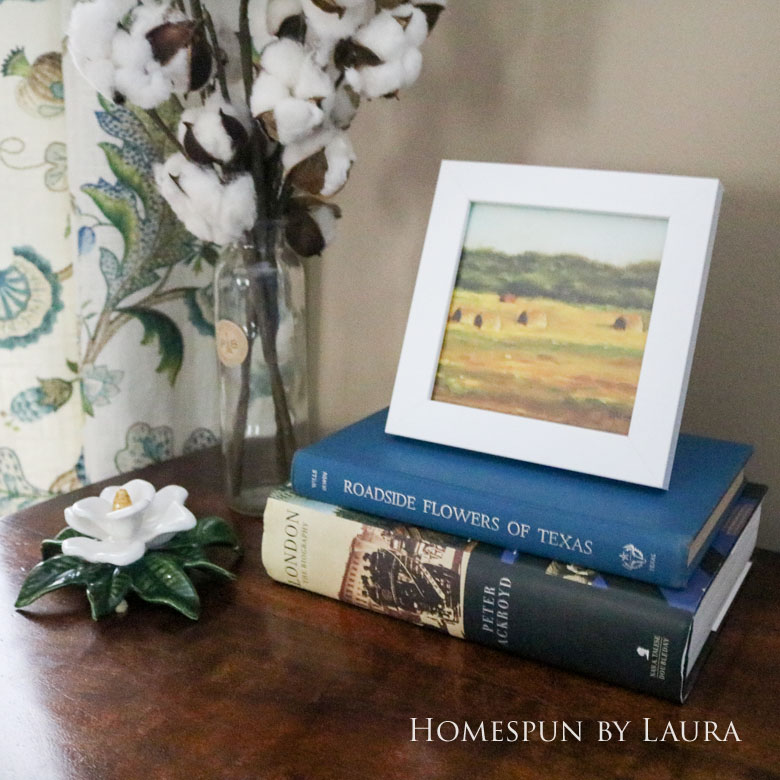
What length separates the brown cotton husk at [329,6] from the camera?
60cm

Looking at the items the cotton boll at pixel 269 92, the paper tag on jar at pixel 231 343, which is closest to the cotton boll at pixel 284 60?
the cotton boll at pixel 269 92

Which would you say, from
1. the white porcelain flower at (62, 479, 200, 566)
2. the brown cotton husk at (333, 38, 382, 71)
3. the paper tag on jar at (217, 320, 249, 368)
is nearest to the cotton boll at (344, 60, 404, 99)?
the brown cotton husk at (333, 38, 382, 71)

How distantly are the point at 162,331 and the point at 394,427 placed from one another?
0.35 m

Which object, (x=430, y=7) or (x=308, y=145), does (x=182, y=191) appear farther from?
(x=430, y=7)

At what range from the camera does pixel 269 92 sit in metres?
0.62

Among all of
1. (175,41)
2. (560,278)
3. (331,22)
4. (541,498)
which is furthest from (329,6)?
(541,498)

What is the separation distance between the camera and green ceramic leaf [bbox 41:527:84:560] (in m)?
0.66

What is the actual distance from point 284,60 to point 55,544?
399 mm

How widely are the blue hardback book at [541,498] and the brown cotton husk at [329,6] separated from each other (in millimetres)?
310

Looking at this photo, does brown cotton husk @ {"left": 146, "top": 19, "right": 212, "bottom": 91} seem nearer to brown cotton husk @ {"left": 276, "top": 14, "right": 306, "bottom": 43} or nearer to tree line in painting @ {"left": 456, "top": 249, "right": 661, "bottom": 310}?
brown cotton husk @ {"left": 276, "top": 14, "right": 306, "bottom": 43}

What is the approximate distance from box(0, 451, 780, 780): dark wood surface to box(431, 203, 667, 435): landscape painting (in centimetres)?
18

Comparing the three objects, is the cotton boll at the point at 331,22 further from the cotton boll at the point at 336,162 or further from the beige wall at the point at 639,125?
the beige wall at the point at 639,125

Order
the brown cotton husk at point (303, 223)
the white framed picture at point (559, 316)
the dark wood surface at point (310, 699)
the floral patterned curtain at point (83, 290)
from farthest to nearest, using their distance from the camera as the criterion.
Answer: the floral patterned curtain at point (83, 290) < the brown cotton husk at point (303, 223) < the white framed picture at point (559, 316) < the dark wood surface at point (310, 699)

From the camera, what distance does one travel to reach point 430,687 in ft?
1.74
